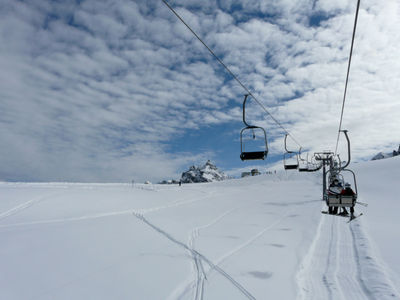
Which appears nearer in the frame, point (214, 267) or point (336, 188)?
point (214, 267)

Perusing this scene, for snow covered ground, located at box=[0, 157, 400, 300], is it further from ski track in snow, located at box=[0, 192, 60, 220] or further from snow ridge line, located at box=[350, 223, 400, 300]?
ski track in snow, located at box=[0, 192, 60, 220]

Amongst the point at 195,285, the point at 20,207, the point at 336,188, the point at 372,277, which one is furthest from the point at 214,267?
the point at 20,207

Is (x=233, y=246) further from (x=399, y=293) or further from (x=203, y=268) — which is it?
(x=399, y=293)

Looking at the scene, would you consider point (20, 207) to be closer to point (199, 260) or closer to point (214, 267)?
point (199, 260)

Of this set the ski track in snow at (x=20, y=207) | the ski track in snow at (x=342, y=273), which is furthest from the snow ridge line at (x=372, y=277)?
the ski track in snow at (x=20, y=207)

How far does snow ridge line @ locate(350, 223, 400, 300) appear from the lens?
5.22 metres

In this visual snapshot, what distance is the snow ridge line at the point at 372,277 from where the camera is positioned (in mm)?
5223

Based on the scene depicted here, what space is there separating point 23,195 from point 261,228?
19332mm

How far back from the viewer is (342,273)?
20.8ft

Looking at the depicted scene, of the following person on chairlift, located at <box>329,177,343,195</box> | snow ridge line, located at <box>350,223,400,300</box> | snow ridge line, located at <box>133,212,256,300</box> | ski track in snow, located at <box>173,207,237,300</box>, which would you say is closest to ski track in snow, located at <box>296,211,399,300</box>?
snow ridge line, located at <box>350,223,400,300</box>

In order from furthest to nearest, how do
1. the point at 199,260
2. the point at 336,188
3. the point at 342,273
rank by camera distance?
the point at 336,188
the point at 199,260
the point at 342,273

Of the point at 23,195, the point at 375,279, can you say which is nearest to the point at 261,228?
the point at 375,279

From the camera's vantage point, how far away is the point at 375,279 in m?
5.89

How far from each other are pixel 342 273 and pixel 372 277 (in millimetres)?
596
